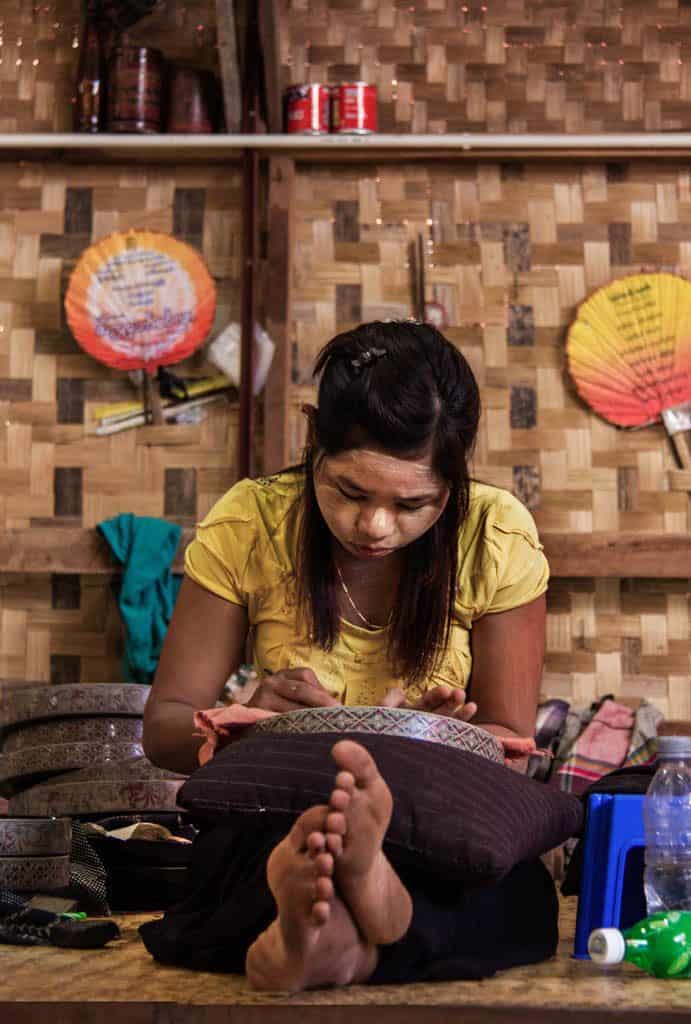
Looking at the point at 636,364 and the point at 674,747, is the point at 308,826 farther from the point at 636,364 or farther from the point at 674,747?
the point at 636,364

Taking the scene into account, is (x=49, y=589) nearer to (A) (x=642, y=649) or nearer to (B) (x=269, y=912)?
(A) (x=642, y=649)

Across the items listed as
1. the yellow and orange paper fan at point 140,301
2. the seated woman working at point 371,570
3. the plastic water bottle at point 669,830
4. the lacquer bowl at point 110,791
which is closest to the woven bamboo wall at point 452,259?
the yellow and orange paper fan at point 140,301

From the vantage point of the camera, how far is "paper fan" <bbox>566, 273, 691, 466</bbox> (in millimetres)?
4430

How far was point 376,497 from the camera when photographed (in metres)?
2.04

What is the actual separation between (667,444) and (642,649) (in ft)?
2.11

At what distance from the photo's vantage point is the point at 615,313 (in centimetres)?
446

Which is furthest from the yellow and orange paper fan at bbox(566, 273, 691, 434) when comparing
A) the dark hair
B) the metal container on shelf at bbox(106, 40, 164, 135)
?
the dark hair

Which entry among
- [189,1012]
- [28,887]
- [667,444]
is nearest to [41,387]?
[667,444]

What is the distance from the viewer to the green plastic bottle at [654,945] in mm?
1789

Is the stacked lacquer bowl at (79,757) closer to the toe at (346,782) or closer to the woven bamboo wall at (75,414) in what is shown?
the woven bamboo wall at (75,414)

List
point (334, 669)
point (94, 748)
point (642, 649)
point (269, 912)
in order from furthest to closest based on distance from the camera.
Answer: point (642, 649), point (94, 748), point (334, 669), point (269, 912)

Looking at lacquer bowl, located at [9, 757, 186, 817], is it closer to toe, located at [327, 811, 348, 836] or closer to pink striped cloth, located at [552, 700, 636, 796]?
pink striped cloth, located at [552, 700, 636, 796]

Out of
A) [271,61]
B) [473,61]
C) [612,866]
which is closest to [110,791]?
[612,866]

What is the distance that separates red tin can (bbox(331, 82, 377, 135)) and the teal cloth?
4.39 feet
